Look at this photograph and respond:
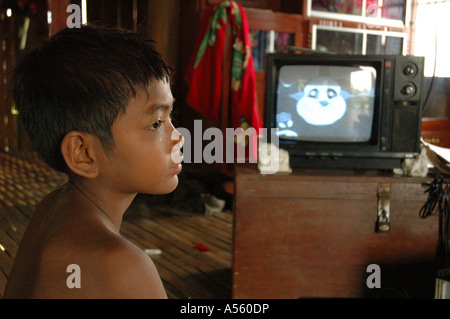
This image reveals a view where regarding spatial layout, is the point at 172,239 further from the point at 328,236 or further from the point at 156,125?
the point at 156,125

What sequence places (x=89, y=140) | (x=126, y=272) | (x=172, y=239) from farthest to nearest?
1. (x=172, y=239)
2. (x=89, y=140)
3. (x=126, y=272)

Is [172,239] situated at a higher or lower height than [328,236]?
lower

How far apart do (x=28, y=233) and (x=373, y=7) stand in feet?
11.4

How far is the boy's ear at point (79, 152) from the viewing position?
21.9 inches

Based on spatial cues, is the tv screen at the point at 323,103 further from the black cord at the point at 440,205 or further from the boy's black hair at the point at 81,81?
the boy's black hair at the point at 81,81

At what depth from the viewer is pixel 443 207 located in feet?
4.95

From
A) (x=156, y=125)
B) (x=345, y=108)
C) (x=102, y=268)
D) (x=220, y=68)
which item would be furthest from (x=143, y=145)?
(x=220, y=68)

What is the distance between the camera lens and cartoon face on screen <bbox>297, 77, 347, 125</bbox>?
164 centimetres

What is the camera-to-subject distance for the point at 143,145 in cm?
57

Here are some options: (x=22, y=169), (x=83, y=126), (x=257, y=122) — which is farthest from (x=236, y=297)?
(x=22, y=169)

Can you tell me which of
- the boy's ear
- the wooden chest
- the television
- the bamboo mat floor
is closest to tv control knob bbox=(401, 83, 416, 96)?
the television

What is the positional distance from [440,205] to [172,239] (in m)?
1.39

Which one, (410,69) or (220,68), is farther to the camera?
(220,68)

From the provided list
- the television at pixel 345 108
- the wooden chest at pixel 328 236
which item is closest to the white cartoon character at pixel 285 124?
the television at pixel 345 108
